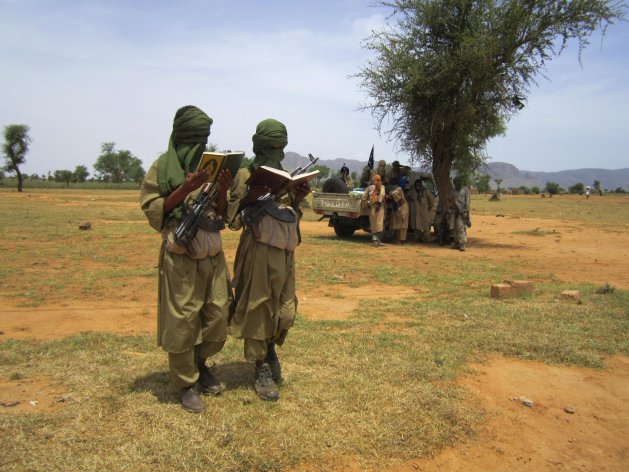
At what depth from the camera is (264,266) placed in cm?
358

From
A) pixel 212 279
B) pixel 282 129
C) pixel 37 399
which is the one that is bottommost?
pixel 37 399

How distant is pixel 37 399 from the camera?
360cm

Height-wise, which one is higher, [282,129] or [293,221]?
[282,129]

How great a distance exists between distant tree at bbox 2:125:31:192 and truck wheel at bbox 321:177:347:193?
4004 cm

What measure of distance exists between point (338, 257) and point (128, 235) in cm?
642

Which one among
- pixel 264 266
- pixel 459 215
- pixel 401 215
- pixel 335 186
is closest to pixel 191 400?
pixel 264 266

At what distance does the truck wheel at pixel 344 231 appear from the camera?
1480 cm

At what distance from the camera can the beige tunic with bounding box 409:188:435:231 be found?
14128 millimetres

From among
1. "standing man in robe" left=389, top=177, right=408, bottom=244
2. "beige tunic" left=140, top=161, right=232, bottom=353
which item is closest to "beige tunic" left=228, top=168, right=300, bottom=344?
"beige tunic" left=140, top=161, right=232, bottom=353

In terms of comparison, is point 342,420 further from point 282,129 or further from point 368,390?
point 282,129

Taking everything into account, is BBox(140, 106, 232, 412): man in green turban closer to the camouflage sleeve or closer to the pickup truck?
the camouflage sleeve

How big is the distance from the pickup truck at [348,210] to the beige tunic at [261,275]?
9771 millimetres

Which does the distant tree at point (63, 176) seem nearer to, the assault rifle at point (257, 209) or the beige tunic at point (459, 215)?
the beige tunic at point (459, 215)

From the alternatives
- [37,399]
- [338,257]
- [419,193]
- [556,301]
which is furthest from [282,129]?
[419,193]
